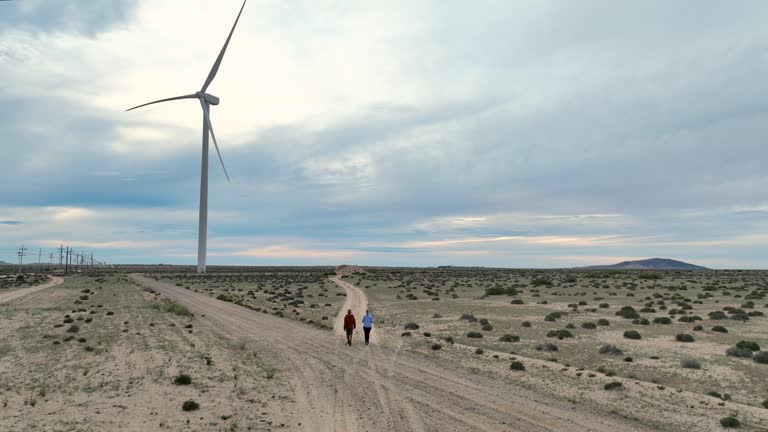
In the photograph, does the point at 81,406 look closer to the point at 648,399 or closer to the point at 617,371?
the point at 648,399

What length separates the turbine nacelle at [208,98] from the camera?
317 feet

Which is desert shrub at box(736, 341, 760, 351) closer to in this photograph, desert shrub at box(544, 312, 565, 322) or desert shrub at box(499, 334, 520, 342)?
desert shrub at box(499, 334, 520, 342)

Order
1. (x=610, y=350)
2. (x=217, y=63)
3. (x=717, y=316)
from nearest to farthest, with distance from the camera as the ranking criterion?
(x=610, y=350) < (x=717, y=316) < (x=217, y=63)

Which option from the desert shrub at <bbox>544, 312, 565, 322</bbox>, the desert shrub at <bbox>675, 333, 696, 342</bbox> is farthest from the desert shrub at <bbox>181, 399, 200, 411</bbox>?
the desert shrub at <bbox>544, 312, 565, 322</bbox>

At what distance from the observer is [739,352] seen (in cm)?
2325

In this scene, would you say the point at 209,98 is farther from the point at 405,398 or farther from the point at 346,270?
the point at 405,398

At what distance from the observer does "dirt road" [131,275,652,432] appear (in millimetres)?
14172

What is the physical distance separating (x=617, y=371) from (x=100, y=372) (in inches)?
855

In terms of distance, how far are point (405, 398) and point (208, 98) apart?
94.4m

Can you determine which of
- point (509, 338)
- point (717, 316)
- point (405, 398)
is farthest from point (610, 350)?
point (717, 316)

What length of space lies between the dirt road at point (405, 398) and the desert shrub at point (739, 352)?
1206 centimetres

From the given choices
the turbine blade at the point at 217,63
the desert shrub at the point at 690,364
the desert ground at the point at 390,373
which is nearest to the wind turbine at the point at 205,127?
the turbine blade at the point at 217,63

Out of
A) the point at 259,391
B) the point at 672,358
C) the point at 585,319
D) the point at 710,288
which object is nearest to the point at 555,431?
the point at 259,391

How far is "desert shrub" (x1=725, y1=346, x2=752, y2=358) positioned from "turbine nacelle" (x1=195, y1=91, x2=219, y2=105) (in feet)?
309
